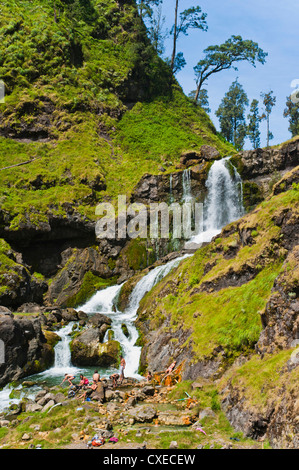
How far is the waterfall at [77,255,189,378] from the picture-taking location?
2116cm

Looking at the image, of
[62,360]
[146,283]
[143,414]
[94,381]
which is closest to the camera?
[143,414]

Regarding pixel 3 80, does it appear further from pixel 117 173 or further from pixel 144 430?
pixel 144 430

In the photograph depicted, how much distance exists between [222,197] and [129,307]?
16259 mm

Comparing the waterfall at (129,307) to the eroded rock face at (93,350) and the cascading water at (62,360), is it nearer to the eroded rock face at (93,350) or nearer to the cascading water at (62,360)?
the eroded rock face at (93,350)

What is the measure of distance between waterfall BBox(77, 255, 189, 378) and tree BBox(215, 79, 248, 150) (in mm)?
56427

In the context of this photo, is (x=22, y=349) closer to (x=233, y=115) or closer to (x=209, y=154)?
(x=209, y=154)

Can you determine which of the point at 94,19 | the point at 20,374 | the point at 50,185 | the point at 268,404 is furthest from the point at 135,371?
the point at 94,19

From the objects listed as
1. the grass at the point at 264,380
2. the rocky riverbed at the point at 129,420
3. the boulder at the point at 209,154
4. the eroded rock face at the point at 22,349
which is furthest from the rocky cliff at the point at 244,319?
the boulder at the point at 209,154

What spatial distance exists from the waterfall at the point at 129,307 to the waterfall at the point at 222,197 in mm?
8451

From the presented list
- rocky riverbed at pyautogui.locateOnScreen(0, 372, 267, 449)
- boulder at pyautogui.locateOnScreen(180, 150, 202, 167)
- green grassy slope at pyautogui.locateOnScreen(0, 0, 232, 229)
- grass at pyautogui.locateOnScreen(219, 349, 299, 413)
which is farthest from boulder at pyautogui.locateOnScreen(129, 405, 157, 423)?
boulder at pyautogui.locateOnScreen(180, 150, 202, 167)

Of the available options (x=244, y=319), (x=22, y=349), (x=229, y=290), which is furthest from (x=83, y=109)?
(x=244, y=319)

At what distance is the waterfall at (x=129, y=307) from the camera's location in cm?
2116

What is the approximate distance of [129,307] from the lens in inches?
1139

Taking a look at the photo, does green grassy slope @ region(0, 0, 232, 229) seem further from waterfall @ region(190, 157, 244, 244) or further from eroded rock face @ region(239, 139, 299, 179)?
eroded rock face @ region(239, 139, 299, 179)
